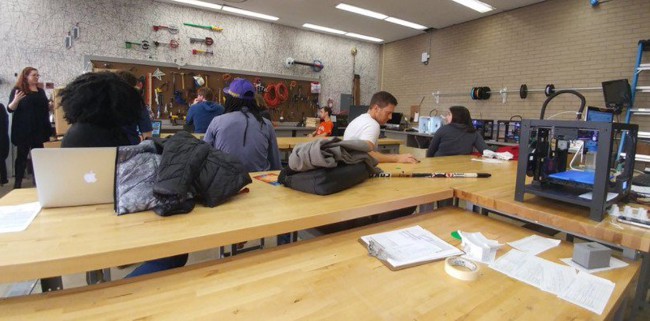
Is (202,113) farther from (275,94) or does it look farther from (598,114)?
(598,114)

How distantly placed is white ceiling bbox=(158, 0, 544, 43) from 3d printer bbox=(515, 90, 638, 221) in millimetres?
4973

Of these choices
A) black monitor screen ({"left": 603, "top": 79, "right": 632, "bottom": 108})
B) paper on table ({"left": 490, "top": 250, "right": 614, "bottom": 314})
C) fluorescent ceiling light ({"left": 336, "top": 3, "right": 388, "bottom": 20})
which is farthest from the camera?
fluorescent ceiling light ({"left": 336, "top": 3, "right": 388, "bottom": 20})

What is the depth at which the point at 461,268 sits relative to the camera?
1.12 metres

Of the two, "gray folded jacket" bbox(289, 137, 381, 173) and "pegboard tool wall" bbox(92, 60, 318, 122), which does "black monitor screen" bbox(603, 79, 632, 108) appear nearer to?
"gray folded jacket" bbox(289, 137, 381, 173)

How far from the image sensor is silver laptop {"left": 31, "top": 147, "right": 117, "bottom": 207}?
1.16 metres

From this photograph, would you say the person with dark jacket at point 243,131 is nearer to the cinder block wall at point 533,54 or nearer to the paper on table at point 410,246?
the paper on table at point 410,246

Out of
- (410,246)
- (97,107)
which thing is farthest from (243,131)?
(410,246)

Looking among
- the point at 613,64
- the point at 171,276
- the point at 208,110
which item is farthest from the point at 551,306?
the point at 613,64

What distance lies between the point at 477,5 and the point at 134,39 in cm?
621

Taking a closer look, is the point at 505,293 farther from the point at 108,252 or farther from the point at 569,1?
the point at 569,1

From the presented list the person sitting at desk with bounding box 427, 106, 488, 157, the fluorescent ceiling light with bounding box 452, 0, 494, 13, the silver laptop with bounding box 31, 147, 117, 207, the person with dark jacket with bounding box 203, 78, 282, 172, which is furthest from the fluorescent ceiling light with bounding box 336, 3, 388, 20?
the silver laptop with bounding box 31, 147, 117, 207

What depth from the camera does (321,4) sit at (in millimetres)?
5945

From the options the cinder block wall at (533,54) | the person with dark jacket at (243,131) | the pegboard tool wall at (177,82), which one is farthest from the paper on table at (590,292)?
the pegboard tool wall at (177,82)

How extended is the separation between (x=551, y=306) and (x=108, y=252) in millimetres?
1270
